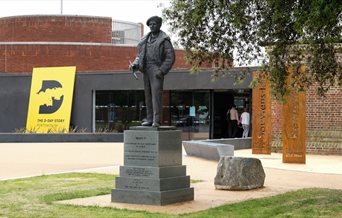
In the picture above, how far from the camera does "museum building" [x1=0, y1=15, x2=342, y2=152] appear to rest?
107 ft

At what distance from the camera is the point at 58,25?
45250 mm

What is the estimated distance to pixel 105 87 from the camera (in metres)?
36.2

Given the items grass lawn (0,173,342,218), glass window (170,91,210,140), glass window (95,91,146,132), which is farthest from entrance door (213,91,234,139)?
grass lawn (0,173,342,218)

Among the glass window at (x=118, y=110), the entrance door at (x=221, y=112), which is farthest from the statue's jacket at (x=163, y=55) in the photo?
the glass window at (x=118, y=110)

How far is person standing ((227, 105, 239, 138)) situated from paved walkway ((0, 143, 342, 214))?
6922mm

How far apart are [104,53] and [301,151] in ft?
80.1

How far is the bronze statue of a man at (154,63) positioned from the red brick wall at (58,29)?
110 feet

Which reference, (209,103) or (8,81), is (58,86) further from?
(209,103)

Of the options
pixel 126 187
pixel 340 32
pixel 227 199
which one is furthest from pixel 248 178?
pixel 340 32

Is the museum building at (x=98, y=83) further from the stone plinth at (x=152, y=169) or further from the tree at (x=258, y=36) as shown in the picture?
the stone plinth at (x=152, y=169)

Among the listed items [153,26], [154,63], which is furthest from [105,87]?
[154,63]

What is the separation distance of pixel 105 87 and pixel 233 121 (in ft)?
23.9

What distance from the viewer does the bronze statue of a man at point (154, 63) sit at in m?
12.0

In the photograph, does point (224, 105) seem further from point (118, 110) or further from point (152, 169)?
point (152, 169)
